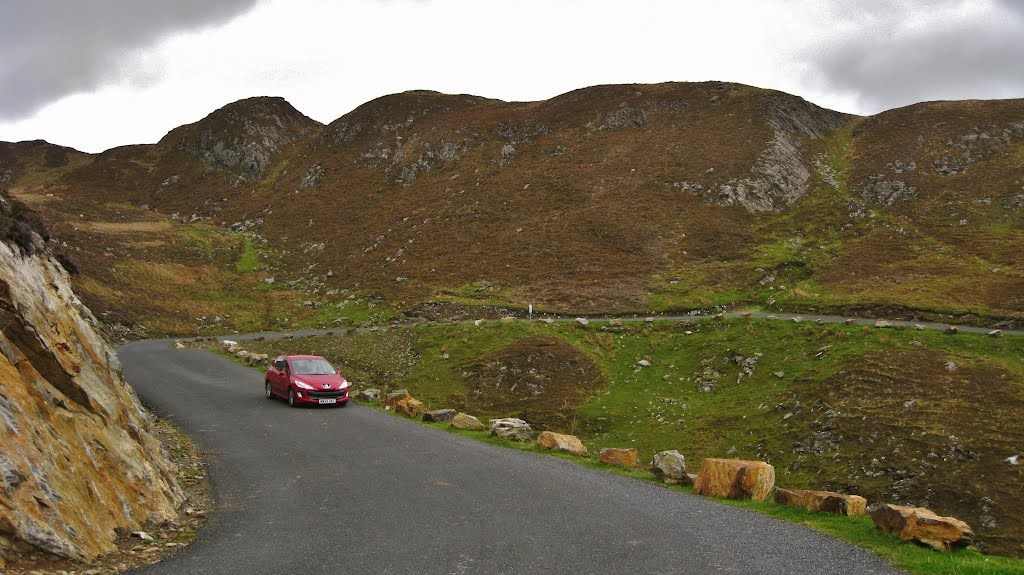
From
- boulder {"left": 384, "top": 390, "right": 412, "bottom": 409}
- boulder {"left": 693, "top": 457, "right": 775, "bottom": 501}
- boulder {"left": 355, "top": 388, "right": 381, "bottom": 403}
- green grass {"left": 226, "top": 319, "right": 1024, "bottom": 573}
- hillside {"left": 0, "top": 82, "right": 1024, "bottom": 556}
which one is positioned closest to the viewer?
boulder {"left": 693, "top": 457, "right": 775, "bottom": 501}

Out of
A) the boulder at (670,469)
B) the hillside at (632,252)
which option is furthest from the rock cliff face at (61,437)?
the hillside at (632,252)

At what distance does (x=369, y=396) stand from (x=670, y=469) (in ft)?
50.3

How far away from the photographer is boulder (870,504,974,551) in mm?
9180

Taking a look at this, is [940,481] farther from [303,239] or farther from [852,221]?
[303,239]

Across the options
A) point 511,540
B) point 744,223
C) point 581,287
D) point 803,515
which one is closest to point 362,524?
point 511,540

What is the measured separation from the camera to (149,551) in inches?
345

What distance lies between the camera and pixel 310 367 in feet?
80.4

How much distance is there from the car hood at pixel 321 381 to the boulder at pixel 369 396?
7.35 ft

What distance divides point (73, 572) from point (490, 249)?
169 ft

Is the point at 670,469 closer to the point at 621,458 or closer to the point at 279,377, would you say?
the point at 621,458

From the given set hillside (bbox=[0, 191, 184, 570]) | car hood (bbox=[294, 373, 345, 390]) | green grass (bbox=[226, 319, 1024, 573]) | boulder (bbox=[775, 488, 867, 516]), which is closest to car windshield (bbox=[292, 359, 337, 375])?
car hood (bbox=[294, 373, 345, 390])

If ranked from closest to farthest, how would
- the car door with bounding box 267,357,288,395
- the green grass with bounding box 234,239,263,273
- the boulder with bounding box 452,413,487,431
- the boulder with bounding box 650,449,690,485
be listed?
the boulder with bounding box 650,449,690,485, the boulder with bounding box 452,413,487,431, the car door with bounding box 267,357,288,395, the green grass with bounding box 234,239,263,273

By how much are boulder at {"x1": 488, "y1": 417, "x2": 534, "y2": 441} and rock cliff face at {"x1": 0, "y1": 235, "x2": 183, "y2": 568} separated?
9481 mm

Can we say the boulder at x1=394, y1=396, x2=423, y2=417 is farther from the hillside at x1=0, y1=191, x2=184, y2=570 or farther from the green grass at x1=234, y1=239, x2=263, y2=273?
the green grass at x1=234, y1=239, x2=263, y2=273
